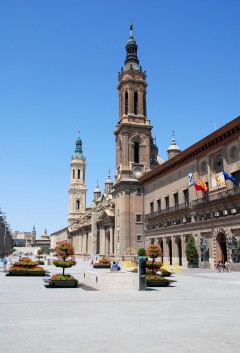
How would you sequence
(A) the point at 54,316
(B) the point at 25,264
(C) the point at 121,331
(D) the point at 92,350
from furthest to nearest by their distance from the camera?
(B) the point at 25,264
(A) the point at 54,316
(C) the point at 121,331
(D) the point at 92,350

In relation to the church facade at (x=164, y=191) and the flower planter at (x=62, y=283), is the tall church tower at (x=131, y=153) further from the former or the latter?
the flower planter at (x=62, y=283)

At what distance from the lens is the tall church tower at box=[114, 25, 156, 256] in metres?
61.8

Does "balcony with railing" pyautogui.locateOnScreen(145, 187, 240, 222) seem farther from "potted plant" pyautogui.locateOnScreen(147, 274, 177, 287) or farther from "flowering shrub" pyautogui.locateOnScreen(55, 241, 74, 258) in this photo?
"flowering shrub" pyautogui.locateOnScreen(55, 241, 74, 258)

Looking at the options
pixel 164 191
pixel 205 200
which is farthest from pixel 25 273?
pixel 164 191

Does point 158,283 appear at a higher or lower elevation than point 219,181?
lower

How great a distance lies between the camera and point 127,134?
6494cm

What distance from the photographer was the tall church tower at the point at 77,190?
481 ft

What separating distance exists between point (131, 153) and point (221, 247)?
29949 millimetres

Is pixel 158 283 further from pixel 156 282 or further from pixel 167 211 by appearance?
pixel 167 211

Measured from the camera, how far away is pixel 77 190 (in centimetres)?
14700

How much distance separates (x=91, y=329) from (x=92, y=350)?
2.15m

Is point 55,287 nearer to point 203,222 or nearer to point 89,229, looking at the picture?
point 203,222

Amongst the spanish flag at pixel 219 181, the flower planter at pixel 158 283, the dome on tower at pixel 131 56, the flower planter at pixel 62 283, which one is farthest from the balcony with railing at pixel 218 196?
the dome on tower at pixel 131 56

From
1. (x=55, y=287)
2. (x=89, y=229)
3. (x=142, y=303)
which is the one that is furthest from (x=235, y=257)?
(x=89, y=229)
